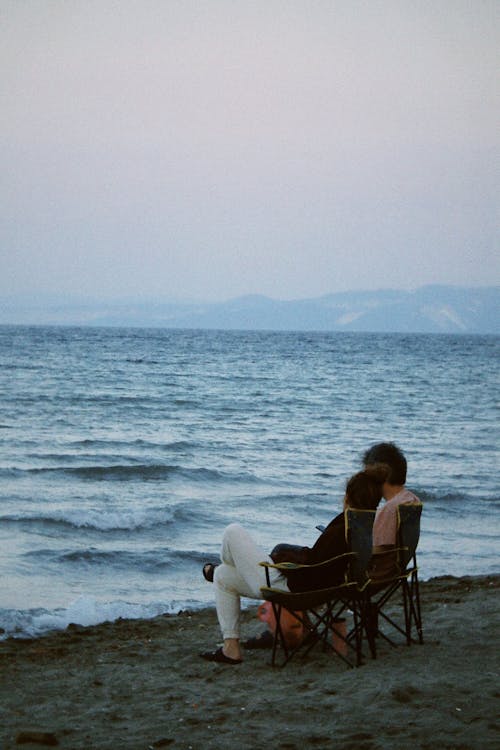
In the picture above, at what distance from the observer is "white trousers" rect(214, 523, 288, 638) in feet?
16.1

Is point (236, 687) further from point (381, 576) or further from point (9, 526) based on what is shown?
point (9, 526)

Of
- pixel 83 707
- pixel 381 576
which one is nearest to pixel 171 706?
pixel 83 707

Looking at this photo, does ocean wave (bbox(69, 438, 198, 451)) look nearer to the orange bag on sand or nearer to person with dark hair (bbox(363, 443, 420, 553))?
the orange bag on sand

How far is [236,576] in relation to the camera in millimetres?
5012

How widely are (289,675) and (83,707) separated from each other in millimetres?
1111

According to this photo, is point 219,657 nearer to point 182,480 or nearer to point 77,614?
point 77,614

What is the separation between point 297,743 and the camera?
3707mm

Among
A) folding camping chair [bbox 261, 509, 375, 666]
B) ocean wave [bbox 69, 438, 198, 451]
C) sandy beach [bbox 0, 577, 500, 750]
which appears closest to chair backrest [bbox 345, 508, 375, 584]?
folding camping chair [bbox 261, 509, 375, 666]

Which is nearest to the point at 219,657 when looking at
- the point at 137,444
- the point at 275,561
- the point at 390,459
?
the point at 275,561

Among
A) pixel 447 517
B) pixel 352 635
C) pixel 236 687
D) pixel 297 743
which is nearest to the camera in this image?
pixel 297 743

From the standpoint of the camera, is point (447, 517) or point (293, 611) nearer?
point (293, 611)

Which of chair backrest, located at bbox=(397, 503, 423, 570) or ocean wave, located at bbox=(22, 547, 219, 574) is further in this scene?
ocean wave, located at bbox=(22, 547, 219, 574)

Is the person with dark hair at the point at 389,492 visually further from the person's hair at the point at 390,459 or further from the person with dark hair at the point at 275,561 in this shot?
the person with dark hair at the point at 275,561

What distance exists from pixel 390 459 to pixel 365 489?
409 millimetres
